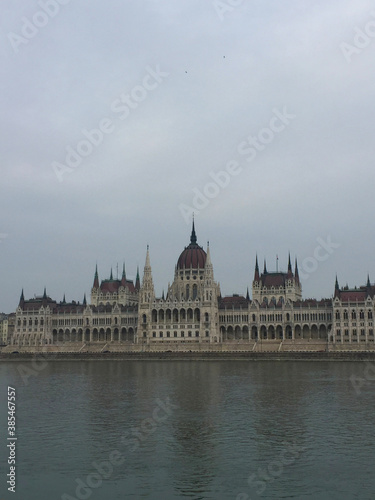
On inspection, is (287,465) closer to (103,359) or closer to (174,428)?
(174,428)

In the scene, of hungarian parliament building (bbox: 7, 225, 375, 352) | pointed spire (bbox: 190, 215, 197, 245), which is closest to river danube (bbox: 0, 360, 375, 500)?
hungarian parliament building (bbox: 7, 225, 375, 352)

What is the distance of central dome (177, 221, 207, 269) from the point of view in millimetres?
157250

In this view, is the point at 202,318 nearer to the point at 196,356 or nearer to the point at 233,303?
the point at 233,303

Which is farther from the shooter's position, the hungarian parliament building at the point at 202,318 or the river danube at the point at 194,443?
the hungarian parliament building at the point at 202,318

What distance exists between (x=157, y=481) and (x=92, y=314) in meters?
127

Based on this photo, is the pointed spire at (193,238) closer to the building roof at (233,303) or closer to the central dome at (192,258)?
the central dome at (192,258)

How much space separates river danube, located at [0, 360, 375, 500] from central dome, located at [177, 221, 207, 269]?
314ft

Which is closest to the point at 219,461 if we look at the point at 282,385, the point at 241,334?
the point at 282,385

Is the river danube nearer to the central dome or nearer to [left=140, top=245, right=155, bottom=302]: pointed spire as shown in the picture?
[left=140, top=245, right=155, bottom=302]: pointed spire

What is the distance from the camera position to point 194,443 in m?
34.3

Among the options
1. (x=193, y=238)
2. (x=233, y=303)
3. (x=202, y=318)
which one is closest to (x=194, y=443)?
(x=202, y=318)

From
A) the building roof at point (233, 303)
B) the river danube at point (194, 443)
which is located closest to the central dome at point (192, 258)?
the building roof at point (233, 303)

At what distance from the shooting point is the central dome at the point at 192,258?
157 meters

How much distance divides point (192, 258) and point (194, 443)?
409 feet
